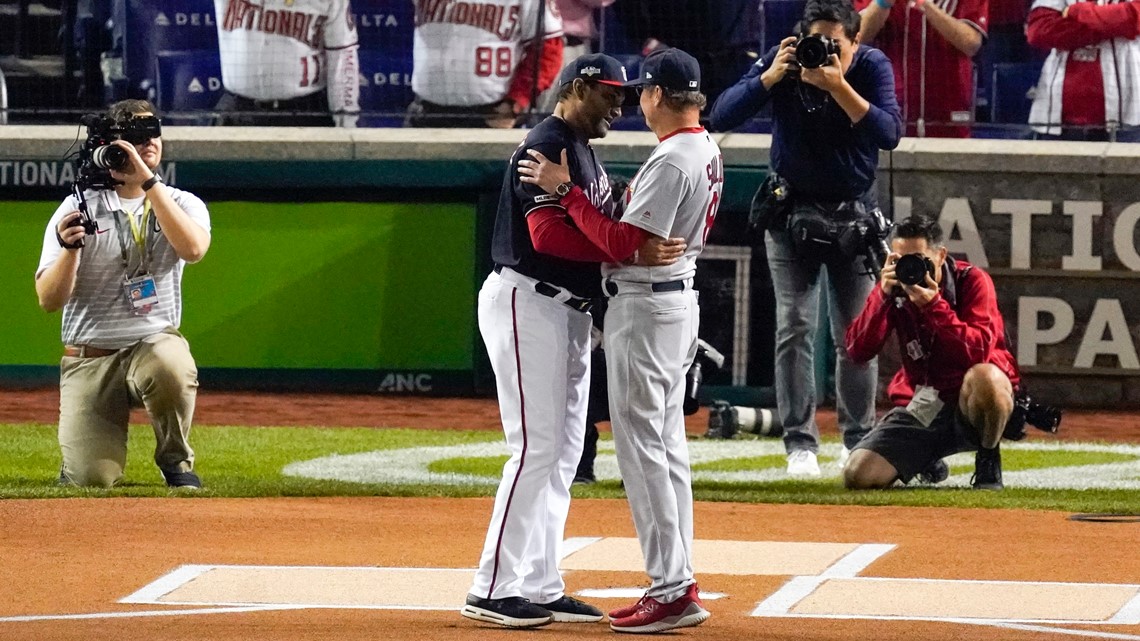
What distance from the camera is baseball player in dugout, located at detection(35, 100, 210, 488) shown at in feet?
24.7

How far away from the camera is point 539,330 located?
5.04 m

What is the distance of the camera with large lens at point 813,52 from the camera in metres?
7.82

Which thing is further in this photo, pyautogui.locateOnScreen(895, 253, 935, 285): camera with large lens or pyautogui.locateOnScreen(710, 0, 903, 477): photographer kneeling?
pyautogui.locateOnScreen(710, 0, 903, 477): photographer kneeling

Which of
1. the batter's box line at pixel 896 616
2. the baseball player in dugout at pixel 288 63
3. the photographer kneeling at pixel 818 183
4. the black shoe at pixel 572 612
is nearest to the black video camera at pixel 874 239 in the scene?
the photographer kneeling at pixel 818 183

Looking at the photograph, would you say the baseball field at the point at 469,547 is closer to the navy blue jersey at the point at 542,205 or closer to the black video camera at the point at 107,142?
the navy blue jersey at the point at 542,205

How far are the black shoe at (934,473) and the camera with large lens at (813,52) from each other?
185 cm

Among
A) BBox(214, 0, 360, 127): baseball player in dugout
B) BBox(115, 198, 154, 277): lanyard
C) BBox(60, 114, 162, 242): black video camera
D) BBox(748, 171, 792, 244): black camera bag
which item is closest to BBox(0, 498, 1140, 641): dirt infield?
BBox(115, 198, 154, 277): lanyard

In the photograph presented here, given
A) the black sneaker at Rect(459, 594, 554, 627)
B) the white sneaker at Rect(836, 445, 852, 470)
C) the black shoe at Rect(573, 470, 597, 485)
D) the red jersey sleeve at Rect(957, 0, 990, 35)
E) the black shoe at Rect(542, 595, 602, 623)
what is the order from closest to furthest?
the black sneaker at Rect(459, 594, 554, 627)
the black shoe at Rect(542, 595, 602, 623)
the black shoe at Rect(573, 470, 597, 485)
the white sneaker at Rect(836, 445, 852, 470)
the red jersey sleeve at Rect(957, 0, 990, 35)

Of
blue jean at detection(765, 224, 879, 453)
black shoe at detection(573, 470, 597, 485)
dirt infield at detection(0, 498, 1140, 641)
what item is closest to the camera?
dirt infield at detection(0, 498, 1140, 641)

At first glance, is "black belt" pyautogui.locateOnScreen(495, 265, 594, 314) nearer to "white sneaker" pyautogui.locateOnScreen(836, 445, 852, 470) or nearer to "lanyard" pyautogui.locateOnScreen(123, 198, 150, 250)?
"lanyard" pyautogui.locateOnScreen(123, 198, 150, 250)

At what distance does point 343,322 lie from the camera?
1161 centimetres

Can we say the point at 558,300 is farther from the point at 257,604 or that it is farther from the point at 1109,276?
the point at 1109,276

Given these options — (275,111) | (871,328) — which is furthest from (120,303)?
(275,111)

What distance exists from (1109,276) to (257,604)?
739 cm
